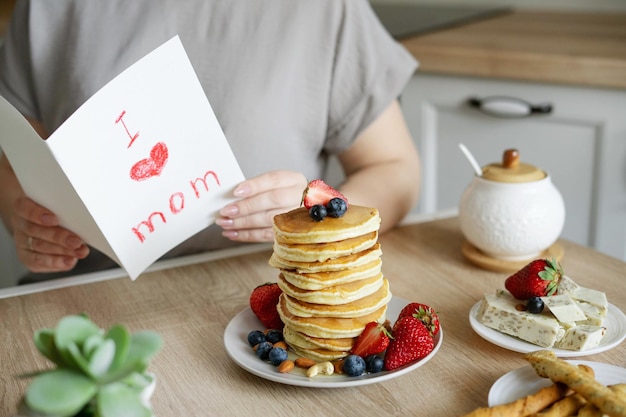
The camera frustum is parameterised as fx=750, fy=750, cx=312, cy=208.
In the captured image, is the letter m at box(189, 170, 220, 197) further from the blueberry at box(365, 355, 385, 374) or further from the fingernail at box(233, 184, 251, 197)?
the blueberry at box(365, 355, 385, 374)

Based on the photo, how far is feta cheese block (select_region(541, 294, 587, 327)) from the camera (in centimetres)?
87

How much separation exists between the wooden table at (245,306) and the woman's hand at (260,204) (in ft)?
0.23

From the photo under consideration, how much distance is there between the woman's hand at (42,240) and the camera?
1.13 meters

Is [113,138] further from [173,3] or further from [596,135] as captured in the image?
[596,135]

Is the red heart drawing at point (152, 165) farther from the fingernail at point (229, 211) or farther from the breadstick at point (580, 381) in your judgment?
the breadstick at point (580, 381)

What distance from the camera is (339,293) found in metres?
0.82

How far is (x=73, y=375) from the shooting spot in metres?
0.58

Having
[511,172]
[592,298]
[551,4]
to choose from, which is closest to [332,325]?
[592,298]

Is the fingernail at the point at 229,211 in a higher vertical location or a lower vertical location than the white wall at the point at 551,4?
higher

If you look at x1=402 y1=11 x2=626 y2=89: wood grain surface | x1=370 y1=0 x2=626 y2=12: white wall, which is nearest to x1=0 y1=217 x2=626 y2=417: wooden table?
x1=402 y1=11 x2=626 y2=89: wood grain surface

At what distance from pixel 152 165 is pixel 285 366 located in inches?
12.4

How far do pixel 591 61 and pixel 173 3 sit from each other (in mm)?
973

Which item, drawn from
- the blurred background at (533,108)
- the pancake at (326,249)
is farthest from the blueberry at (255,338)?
the blurred background at (533,108)

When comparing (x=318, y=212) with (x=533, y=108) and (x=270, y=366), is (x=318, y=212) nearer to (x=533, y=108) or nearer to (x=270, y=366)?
(x=270, y=366)
